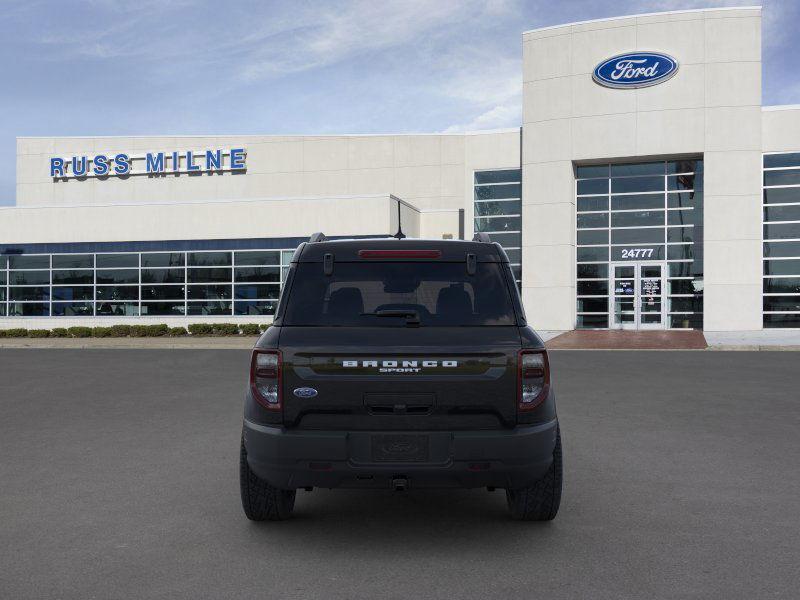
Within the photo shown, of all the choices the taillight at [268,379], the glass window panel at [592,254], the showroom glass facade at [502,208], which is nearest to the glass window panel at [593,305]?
Result: the glass window panel at [592,254]

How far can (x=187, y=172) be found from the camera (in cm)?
3975

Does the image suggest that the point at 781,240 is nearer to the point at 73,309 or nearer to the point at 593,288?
the point at 593,288

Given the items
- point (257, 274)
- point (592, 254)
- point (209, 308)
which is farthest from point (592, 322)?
point (209, 308)

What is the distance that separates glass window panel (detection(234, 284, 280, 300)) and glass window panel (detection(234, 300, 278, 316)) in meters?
0.22

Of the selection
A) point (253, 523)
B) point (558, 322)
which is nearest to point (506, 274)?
point (253, 523)

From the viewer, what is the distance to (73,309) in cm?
3525

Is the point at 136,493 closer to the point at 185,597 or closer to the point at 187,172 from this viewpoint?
the point at 185,597

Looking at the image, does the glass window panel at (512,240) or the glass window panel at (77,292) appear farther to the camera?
the glass window panel at (77,292)

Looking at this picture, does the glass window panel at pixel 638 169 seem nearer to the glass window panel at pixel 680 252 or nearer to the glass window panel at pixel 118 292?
the glass window panel at pixel 680 252

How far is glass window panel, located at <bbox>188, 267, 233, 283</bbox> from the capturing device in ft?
111

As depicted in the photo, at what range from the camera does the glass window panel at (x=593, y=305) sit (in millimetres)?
31594

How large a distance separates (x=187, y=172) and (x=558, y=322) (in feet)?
67.5

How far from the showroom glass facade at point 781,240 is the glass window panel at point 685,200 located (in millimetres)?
2395

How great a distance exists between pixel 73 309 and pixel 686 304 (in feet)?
86.7
